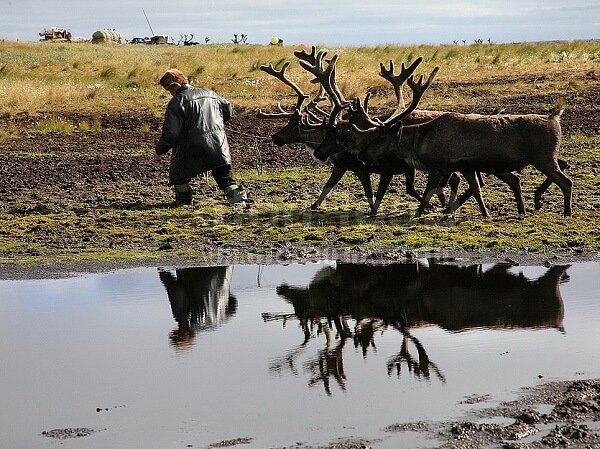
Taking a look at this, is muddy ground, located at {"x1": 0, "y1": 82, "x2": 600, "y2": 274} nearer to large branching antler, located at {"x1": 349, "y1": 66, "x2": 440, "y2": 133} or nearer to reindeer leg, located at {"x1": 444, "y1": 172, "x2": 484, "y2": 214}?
reindeer leg, located at {"x1": 444, "y1": 172, "x2": 484, "y2": 214}

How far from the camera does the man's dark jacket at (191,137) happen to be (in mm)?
16688

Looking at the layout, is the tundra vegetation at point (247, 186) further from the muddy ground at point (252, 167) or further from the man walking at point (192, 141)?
the man walking at point (192, 141)

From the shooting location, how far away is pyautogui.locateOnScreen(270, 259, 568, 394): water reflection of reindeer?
8.98m

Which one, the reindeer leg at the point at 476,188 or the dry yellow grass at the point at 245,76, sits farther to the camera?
the dry yellow grass at the point at 245,76

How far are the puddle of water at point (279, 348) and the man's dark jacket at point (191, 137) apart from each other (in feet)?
13.7

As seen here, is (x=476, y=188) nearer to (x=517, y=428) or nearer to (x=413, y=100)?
(x=413, y=100)

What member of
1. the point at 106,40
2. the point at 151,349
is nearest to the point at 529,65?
the point at 151,349

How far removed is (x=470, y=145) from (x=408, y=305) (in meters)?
4.76

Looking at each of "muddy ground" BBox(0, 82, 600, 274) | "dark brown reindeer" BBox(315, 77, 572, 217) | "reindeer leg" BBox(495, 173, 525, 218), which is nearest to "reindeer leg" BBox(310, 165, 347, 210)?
"dark brown reindeer" BBox(315, 77, 572, 217)

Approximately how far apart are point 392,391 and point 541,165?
740 cm

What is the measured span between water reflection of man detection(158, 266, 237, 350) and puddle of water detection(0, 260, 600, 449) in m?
0.02

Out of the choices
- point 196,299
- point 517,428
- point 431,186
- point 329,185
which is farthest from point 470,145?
point 517,428

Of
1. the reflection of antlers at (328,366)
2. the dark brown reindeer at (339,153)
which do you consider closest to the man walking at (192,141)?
the dark brown reindeer at (339,153)

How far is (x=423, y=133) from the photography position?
50.4 feet
